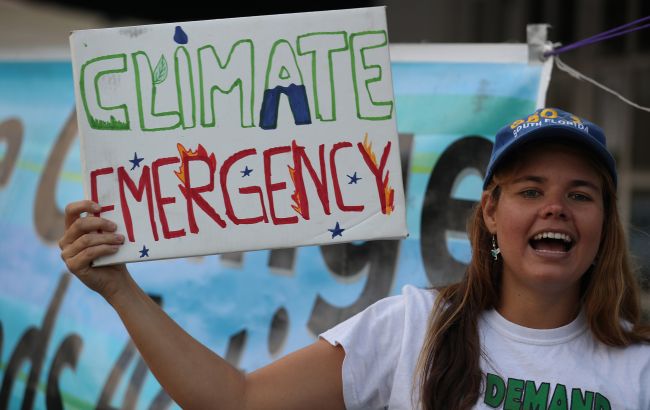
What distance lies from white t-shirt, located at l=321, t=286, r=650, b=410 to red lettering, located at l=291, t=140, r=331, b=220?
24 centimetres

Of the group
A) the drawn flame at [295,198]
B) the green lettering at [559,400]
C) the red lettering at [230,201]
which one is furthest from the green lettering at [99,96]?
the green lettering at [559,400]

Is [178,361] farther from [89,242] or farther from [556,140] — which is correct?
[556,140]

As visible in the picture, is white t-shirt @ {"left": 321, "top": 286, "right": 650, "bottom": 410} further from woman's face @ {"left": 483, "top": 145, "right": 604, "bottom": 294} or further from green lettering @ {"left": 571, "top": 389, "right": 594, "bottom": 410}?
woman's face @ {"left": 483, "top": 145, "right": 604, "bottom": 294}

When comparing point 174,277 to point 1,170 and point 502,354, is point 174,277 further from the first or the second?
point 502,354

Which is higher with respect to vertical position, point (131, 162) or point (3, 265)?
point (131, 162)

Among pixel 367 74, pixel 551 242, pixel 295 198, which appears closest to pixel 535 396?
pixel 551 242

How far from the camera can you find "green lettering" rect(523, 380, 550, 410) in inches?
69.1

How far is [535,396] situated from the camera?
5.78 feet

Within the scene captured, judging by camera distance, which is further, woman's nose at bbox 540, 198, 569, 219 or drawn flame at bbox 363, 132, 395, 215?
drawn flame at bbox 363, 132, 395, 215

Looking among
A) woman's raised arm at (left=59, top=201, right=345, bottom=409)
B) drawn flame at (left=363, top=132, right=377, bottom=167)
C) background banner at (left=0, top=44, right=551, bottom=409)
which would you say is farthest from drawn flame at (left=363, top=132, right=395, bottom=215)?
background banner at (left=0, top=44, right=551, bottom=409)

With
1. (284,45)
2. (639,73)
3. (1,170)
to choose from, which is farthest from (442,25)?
(284,45)

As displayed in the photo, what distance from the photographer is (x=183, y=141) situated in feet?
6.16

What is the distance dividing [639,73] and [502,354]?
4.27 m

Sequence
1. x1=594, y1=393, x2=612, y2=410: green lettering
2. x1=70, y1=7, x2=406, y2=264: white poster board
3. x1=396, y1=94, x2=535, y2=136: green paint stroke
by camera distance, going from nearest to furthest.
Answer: x1=594, y1=393, x2=612, y2=410: green lettering → x1=70, y1=7, x2=406, y2=264: white poster board → x1=396, y1=94, x2=535, y2=136: green paint stroke
